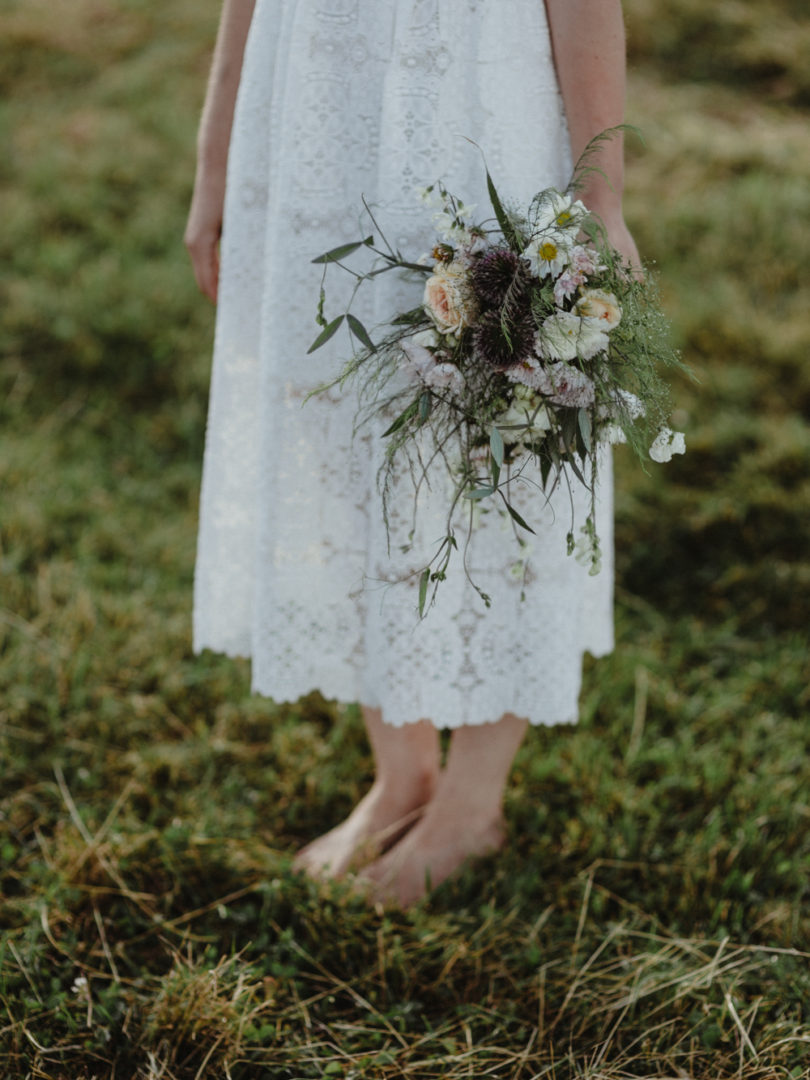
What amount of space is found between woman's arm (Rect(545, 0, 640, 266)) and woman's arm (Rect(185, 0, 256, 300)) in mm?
533

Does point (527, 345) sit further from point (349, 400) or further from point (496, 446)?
point (349, 400)

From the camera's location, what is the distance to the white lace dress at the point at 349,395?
1391mm

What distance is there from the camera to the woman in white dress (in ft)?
4.55

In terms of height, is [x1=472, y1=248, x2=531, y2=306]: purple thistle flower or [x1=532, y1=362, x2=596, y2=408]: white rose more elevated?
[x1=472, y1=248, x2=531, y2=306]: purple thistle flower

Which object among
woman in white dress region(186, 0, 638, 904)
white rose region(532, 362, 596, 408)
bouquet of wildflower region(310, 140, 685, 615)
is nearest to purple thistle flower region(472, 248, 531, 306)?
bouquet of wildflower region(310, 140, 685, 615)

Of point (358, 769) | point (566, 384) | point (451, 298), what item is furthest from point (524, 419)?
point (358, 769)

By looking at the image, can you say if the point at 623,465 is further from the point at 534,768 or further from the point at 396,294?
the point at 396,294

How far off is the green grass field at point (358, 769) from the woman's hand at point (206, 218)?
104 centimetres

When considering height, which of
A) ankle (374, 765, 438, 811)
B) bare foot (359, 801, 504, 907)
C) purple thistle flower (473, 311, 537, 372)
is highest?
purple thistle flower (473, 311, 537, 372)

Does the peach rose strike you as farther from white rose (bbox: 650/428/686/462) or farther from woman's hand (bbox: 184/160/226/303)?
woman's hand (bbox: 184/160/226/303)

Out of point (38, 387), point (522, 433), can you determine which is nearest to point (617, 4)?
point (522, 433)

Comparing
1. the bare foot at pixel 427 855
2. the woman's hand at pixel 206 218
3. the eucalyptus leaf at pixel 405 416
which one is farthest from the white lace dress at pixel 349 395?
the bare foot at pixel 427 855

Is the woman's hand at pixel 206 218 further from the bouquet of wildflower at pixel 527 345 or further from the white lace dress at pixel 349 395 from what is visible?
the bouquet of wildflower at pixel 527 345

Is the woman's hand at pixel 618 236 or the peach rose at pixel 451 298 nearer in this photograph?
the peach rose at pixel 451 298
